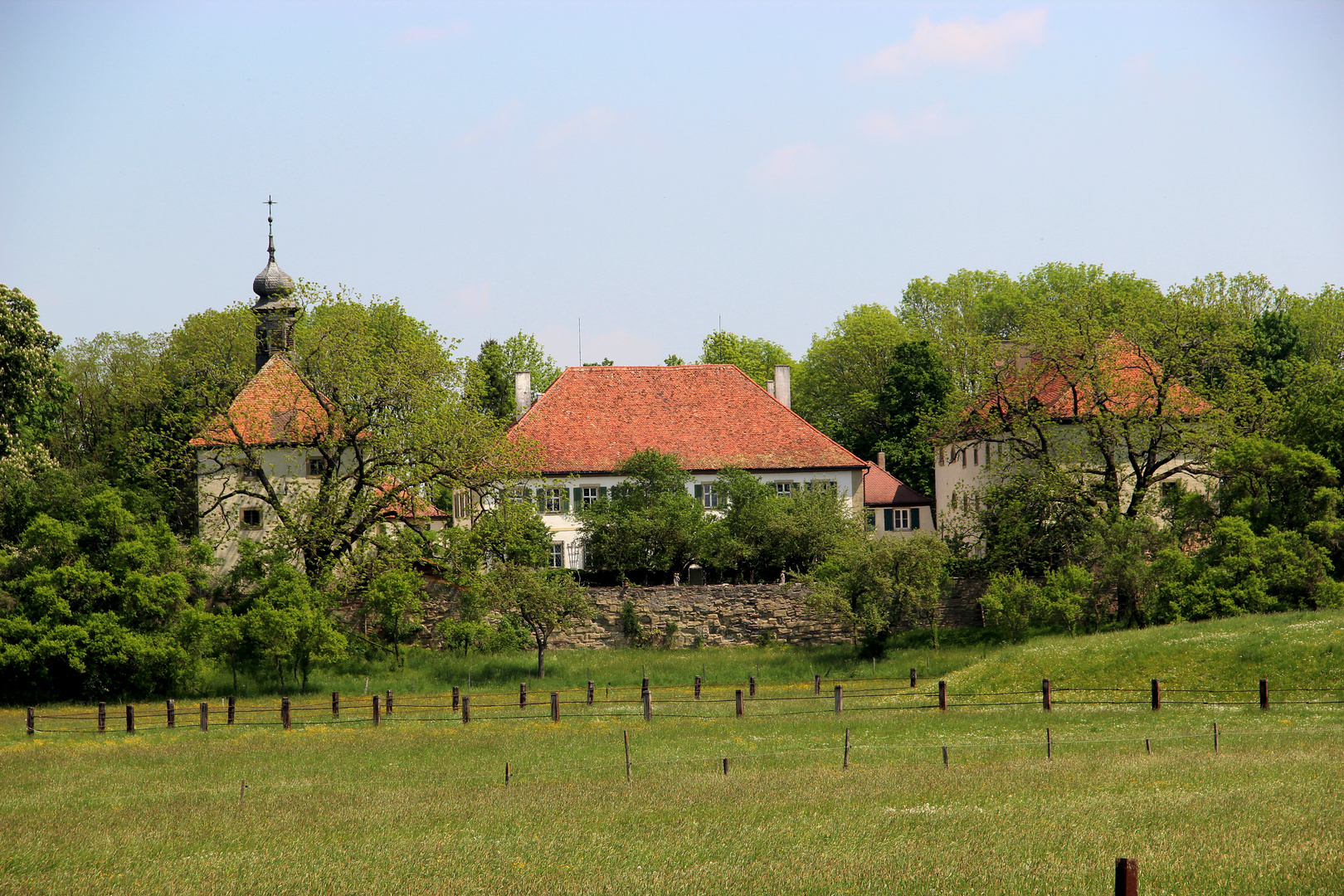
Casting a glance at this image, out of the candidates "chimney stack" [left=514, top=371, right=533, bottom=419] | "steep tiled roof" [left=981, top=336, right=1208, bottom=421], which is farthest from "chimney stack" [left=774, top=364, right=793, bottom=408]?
"steep tiled roof" [left=981, top=336, right=1208, bottom=421]

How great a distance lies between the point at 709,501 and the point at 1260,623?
27693mm

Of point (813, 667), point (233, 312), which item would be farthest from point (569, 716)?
Result: point (233, 312)

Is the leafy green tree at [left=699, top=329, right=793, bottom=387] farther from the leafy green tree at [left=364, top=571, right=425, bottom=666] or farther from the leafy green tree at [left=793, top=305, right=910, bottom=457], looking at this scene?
the leafy green tree at [left=364, top=571, right=425, bottom=666]

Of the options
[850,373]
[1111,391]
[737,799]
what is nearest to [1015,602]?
[1111,391]

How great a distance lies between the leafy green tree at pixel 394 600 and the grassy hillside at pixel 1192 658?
17.8m

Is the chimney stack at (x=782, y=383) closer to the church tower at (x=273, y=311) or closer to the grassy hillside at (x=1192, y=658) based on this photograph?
the church tower at (x=273, y=311)

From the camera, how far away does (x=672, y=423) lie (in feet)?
194

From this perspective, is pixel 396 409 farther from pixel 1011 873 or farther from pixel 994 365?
pixel 1011 873

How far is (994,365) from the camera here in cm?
4697

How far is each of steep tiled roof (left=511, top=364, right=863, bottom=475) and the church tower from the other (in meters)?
11.0

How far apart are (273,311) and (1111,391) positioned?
120ft

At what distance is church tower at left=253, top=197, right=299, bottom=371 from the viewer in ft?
182

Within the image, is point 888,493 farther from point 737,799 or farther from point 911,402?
point 737,799

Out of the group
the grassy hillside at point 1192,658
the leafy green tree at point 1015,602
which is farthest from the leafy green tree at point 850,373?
the grassy hillside at point 1192,658
